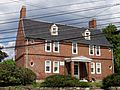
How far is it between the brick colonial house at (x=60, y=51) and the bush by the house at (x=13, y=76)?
6.24 metres

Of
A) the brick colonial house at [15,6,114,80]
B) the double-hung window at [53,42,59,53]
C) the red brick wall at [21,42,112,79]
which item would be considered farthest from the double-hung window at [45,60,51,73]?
the double-hung window at [53,42,59,53]

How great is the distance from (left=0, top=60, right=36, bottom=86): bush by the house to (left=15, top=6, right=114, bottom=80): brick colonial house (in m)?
6.24

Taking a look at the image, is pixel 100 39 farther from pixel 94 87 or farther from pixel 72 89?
pixel 72 89

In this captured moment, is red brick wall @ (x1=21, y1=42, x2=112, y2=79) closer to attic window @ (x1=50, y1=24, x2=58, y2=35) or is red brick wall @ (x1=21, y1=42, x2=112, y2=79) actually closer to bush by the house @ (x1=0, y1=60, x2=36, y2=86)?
attic window @ (x1=50, y1=24, x2=58, y2=35)

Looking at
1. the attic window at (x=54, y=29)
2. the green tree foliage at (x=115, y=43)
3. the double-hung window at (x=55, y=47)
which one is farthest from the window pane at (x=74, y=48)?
the green tree foliage at (x=115, y=43)

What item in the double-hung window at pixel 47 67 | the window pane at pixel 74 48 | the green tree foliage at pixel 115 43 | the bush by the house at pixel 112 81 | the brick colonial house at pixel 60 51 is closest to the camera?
the bush by the house at pixel 112 81

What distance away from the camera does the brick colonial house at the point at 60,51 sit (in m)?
40.9

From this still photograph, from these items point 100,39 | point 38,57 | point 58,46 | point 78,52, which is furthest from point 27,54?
point 100,39

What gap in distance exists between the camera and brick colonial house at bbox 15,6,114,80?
40906 millimetres

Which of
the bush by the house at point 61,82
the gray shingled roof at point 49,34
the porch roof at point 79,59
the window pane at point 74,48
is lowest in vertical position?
the bush by the house at point 61,82

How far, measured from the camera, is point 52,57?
139ft

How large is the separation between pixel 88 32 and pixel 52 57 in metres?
9.02

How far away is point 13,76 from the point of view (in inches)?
1294

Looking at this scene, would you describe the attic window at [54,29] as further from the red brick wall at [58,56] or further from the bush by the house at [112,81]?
the bush by the house at [112,81]
